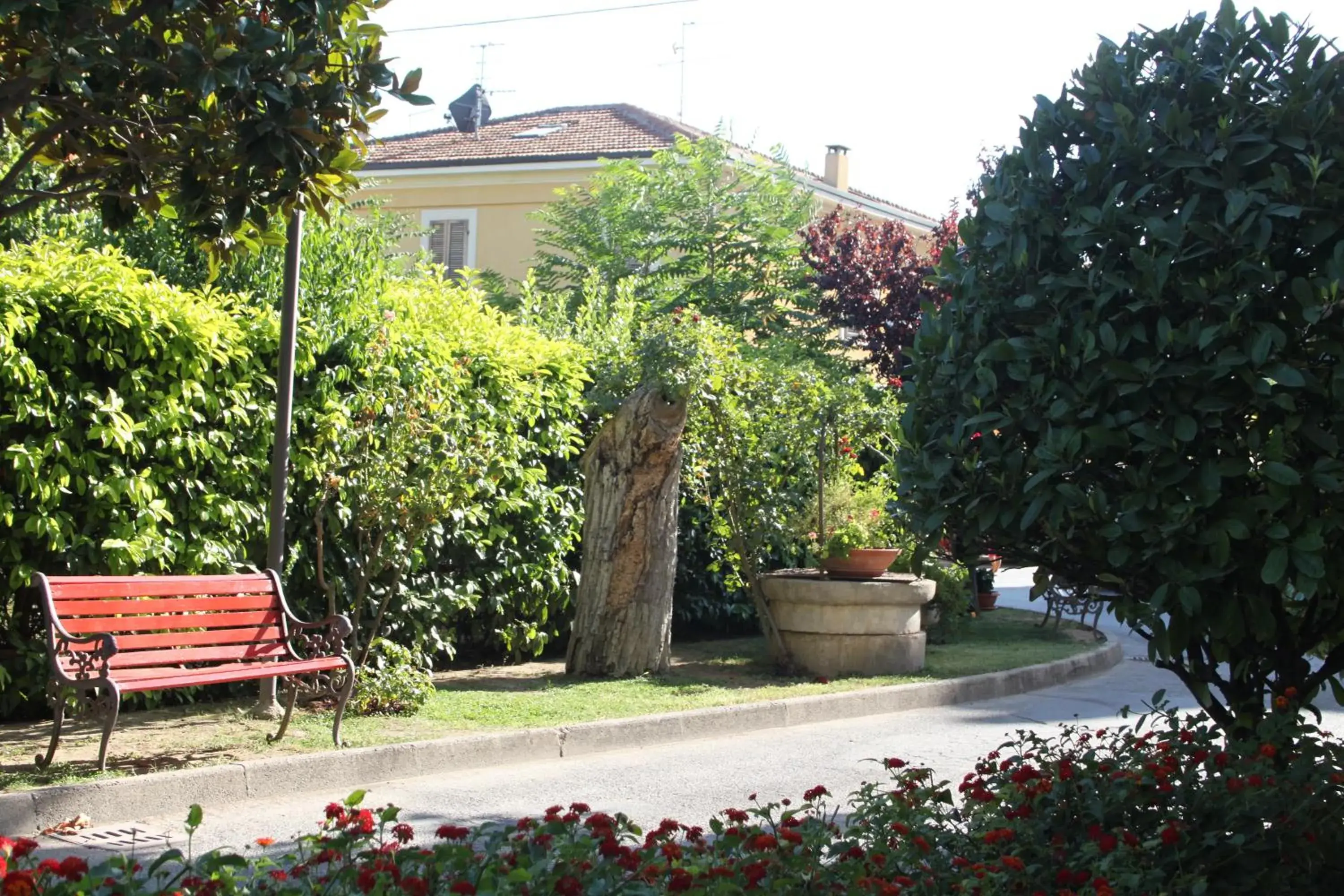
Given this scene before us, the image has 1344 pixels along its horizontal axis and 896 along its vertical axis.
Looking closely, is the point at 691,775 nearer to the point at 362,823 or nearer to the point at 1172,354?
the point at 1172,354

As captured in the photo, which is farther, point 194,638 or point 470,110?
point 470,110

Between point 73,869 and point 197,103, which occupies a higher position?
point 197,103

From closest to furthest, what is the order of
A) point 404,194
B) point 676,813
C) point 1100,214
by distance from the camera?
point 1100,214, point 676,813, point 404,194

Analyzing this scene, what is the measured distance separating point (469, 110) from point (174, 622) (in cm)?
2667

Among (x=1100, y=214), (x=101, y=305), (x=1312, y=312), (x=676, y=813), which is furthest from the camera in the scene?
(x=101, y=305)

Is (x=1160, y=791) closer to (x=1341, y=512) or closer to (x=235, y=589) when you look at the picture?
(x=1341, y=512)

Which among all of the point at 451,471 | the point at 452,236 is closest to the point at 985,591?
the point at 451,471

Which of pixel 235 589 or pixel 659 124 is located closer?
pixel 235 589

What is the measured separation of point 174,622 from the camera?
7.65 meters

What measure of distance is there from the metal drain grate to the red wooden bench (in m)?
0.53

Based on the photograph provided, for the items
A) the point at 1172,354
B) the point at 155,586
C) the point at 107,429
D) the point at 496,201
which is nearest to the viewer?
the point at 1172,354

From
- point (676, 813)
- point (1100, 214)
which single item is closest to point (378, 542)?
point (676, 813)

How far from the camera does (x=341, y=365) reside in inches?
378

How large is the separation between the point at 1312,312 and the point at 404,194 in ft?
89.0
